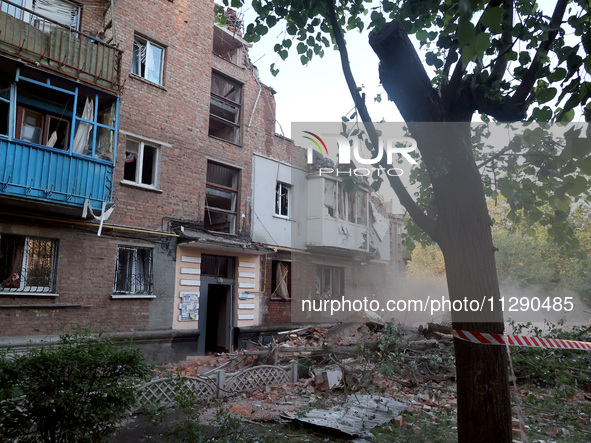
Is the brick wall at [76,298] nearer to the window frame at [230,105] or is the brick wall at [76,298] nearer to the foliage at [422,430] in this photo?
the window frame at [230,105]

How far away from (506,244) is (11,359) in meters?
32.6

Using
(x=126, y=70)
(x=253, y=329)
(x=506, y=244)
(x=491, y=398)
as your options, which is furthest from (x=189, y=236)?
(x=506, y=244)

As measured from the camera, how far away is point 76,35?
11.9m

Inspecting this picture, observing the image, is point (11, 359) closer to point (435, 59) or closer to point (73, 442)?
point (73, 442)

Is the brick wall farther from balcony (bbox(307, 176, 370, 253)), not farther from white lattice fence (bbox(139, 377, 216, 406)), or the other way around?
balcony (bbox(307, 176, 370, 253))

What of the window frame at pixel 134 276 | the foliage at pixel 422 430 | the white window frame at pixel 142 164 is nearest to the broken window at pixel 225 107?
the white window frame at pixel 142 164

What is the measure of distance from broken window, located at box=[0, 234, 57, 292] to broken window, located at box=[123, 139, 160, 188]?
3140 millimetres

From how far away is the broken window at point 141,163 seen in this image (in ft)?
43.4

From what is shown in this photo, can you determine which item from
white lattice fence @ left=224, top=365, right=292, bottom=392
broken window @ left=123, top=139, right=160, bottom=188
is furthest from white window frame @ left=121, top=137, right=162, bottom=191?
white lattice fence @ left=224, top=365, right=292, bottom=392

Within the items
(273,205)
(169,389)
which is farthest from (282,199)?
(169,389)

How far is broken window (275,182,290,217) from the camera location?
1802 centimetres

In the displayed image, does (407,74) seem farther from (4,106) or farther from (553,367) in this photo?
(4,106)

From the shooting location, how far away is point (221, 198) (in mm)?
16359

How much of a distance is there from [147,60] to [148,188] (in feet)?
14.3
